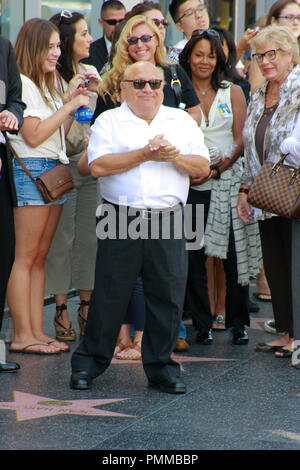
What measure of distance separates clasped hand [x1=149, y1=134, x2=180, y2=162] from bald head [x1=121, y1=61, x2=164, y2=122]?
0.27m

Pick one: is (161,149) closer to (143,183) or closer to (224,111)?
(143,183)

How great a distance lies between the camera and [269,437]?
406 cm

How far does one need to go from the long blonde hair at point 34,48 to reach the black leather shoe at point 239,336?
2.11m

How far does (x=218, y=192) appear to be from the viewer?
242 inches

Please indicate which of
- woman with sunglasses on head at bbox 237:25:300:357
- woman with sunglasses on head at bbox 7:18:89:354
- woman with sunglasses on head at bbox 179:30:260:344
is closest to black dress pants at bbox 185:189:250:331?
woman with sunglasses on head at bbox 179:30:260:344

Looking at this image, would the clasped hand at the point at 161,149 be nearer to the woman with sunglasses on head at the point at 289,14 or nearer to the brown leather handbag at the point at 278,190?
the brown leather handbag at the point at 278,190

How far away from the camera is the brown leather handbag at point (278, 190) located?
5289mm

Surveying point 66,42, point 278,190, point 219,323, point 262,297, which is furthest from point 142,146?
point 262,297

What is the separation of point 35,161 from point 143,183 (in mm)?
1212

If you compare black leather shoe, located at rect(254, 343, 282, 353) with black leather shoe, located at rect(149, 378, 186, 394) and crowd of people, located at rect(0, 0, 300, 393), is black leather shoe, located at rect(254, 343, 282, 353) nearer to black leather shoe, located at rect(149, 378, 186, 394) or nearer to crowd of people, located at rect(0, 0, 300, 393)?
Result: crowd of people, located at rect(0, 0, 300, 393)

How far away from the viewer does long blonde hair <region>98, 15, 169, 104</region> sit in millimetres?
5277
